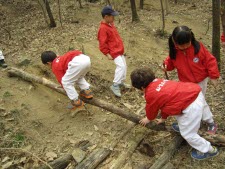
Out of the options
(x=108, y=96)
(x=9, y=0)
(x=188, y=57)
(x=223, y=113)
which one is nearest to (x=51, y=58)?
(x=108, y=96)

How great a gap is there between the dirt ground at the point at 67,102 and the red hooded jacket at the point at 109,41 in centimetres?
87

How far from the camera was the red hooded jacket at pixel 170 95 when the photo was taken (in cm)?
363

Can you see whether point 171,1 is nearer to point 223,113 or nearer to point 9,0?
point 9,0

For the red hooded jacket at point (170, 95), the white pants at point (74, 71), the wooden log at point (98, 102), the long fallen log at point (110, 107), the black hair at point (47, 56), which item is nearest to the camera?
the red hooded jacket at point (170, 95)

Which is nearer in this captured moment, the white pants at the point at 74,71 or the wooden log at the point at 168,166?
the wooden log at the point at 168,166

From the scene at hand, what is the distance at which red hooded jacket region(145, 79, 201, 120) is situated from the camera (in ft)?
11.9

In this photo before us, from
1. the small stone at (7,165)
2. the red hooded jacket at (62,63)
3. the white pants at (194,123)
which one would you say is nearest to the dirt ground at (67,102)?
the small stone at (7,165)

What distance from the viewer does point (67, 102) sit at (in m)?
5.62

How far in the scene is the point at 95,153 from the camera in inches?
167

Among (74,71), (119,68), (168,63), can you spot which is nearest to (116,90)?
(119,68)

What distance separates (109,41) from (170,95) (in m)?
2.33

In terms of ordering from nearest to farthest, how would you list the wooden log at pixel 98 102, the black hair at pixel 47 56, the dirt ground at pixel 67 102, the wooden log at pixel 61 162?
the wooden log at pixel 61 162 < the dirt ground at pixel 67 102 < the wooden log at pixel 98 102 < the black hair at pixel 47 56

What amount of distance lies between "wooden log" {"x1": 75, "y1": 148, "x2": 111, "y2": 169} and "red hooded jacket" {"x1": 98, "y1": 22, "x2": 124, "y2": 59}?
6.68ft

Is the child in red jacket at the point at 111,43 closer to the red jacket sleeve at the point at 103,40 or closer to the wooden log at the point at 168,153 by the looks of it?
the red jacket sleeve at the point at 103,40
